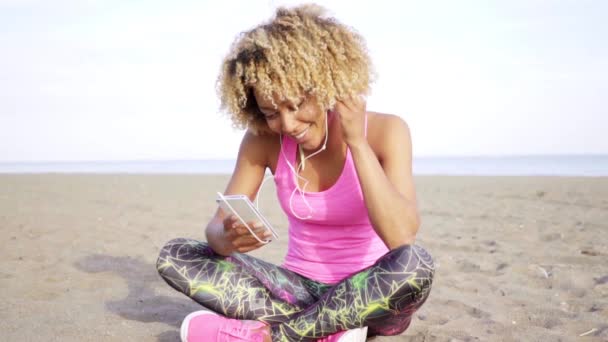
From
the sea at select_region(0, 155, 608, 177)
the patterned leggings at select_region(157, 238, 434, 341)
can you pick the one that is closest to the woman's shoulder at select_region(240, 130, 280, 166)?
the patterned leggings at select_region(157, 238, 434, 341)

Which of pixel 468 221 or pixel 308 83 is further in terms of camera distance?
pixel 468 221

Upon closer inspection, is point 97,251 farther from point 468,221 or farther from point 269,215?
point 468,221

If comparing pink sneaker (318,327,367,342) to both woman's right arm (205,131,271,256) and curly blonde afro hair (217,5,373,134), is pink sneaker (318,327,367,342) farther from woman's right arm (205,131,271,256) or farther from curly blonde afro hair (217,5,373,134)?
curly blonde afro hair (217,5,373,134)

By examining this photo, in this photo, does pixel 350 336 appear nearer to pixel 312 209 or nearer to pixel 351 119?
pixel 312 209

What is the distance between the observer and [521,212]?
6.94 meters

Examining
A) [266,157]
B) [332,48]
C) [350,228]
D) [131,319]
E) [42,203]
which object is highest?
[332,48]

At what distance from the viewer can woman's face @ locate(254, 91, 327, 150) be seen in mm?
2287

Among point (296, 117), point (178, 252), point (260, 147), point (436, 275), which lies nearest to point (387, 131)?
point (296, 117)

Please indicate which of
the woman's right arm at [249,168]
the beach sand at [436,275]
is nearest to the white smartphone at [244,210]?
the woman's right arm at [249,168]

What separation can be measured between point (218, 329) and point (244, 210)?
0.50 metres

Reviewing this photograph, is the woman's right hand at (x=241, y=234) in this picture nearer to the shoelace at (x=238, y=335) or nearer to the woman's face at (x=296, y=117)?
the shoelace at (x=238, y=335)

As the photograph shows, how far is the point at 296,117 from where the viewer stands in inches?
91.6

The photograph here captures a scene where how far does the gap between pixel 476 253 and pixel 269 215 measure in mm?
3365

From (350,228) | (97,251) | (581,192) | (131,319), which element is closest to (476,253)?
(350,228)
